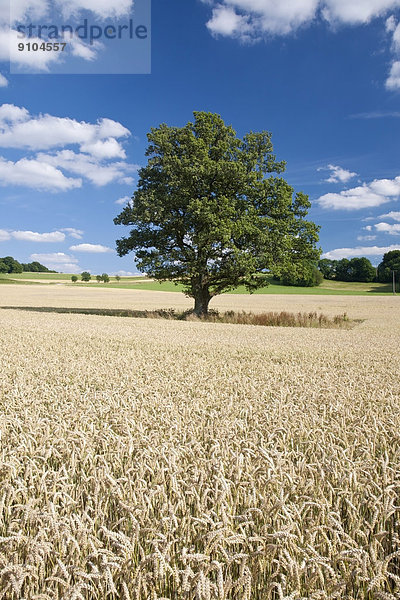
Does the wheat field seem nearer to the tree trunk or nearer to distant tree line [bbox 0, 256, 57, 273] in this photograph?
the tree trunk

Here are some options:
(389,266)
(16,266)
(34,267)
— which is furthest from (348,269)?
(34,267)

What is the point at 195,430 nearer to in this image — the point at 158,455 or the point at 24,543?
the point at 158,455

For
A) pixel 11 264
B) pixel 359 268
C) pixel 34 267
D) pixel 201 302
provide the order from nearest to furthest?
pixel 201 302, pixel 359 268, pixel 11 264, pixel 34 267

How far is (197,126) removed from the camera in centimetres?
2941

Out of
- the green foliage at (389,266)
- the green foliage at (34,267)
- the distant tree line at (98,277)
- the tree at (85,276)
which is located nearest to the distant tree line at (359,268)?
the green foliage at (389,266)

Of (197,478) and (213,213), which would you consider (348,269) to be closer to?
(213,213)

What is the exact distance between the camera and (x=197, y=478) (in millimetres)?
3115

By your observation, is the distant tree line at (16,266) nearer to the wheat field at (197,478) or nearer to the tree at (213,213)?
the tree at (213,213)

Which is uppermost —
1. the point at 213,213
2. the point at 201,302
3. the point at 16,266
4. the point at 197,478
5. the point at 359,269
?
the point at 16,266

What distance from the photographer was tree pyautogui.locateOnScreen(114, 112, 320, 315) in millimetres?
26719

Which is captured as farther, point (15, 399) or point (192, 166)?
point (192, 166)

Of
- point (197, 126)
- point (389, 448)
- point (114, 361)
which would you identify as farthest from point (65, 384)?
point (197, 126)

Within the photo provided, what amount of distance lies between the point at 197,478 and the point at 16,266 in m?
176

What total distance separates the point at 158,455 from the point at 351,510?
1.68 meters
